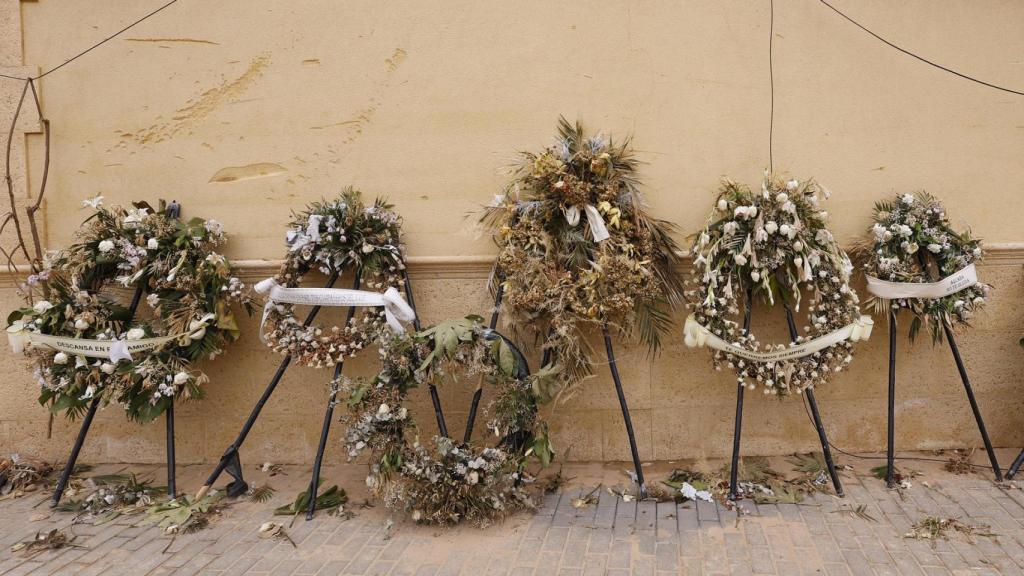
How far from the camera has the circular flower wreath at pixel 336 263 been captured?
4.28 m

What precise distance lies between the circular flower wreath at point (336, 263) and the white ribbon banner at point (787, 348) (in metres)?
2.07

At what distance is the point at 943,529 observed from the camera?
3582 mm

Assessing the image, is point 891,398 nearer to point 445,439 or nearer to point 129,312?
point 445,439

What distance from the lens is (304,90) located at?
474 centimetres

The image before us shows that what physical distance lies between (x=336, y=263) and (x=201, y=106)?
5.77ft

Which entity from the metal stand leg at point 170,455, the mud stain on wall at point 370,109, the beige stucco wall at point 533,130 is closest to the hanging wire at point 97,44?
the beige stucco wall at point 533,130

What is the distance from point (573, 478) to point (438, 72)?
316 cm

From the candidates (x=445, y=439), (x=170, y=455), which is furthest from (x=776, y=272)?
(x=170, y=455)

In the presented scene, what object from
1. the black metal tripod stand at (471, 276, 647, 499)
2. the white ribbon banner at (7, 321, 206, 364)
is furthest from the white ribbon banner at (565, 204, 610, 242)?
the white ribbon banner at (7, 321, 206, 364)

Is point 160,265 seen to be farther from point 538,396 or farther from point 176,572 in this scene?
point 538,396

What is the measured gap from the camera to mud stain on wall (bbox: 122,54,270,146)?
476cm

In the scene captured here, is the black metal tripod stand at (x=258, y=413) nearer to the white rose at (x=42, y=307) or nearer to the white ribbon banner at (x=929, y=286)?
the white rose at (x=42, y=307)

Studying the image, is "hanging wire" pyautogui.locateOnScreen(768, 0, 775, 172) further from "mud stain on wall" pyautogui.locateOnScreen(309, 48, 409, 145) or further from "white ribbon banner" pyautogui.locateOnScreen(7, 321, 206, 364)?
"white ribbon banner" pyautogui.locateOnScreen(7, 321, 206, 364)

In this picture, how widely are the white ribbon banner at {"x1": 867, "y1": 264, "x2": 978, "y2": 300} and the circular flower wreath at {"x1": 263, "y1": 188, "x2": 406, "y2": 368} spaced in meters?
3.31
